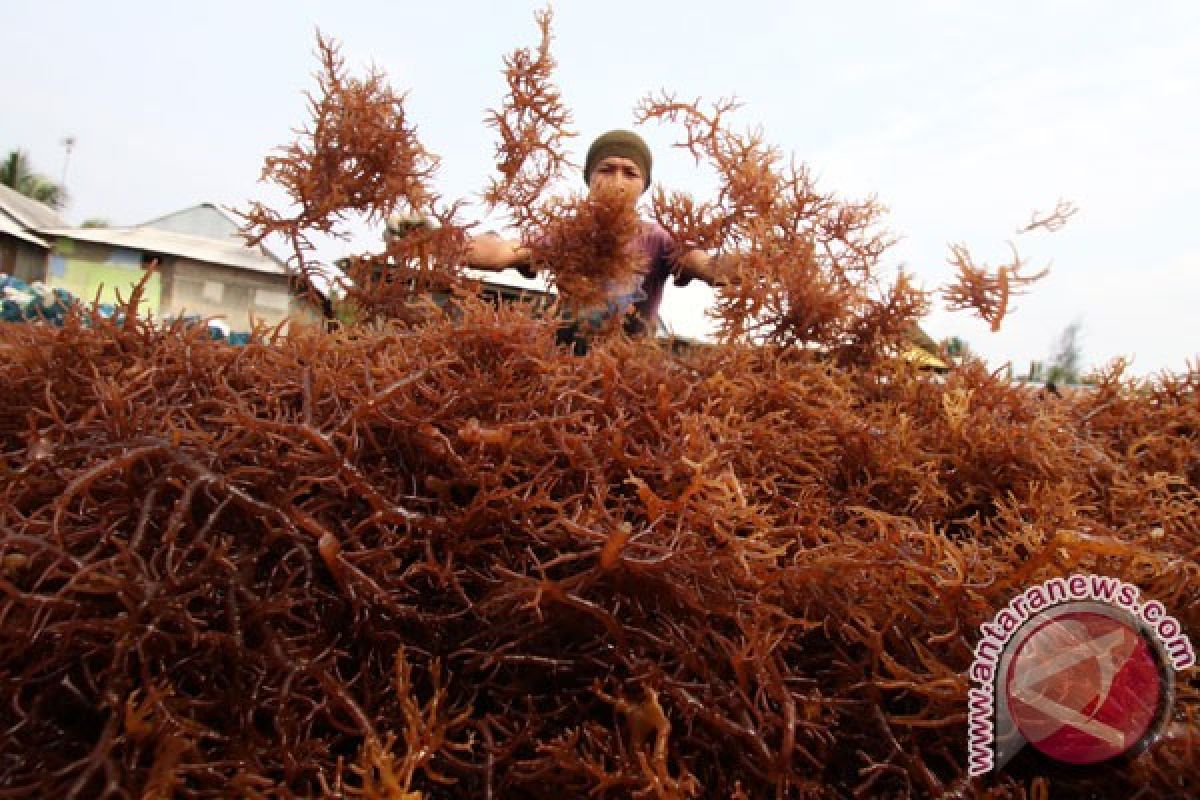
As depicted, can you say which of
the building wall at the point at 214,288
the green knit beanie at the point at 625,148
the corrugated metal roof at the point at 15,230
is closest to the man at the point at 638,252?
the green knit beanie at the point at 625,148

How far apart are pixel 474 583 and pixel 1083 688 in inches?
14.9

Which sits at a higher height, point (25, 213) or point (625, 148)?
point (25, 213)

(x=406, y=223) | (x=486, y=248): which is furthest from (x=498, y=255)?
(x=406, y=223)

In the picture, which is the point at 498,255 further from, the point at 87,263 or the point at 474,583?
the point at 87,263

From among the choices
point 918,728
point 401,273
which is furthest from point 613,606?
point 401,273

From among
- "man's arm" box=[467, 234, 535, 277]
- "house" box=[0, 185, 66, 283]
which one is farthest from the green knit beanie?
"house" box=[0, 185, 66, 283]

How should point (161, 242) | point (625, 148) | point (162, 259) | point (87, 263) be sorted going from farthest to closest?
point (87, 263), point (161, 242), point (162, 259), point (625, 148)

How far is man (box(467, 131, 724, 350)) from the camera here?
84 cm

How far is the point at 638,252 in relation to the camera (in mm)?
830

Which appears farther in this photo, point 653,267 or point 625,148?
point 625,148

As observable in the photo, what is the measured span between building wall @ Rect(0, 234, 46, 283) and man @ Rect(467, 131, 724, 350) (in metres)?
6.84

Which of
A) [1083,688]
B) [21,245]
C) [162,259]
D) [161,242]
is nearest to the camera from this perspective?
[1083,688]

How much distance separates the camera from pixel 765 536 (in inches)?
19.7

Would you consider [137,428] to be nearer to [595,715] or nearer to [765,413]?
[595,715]
